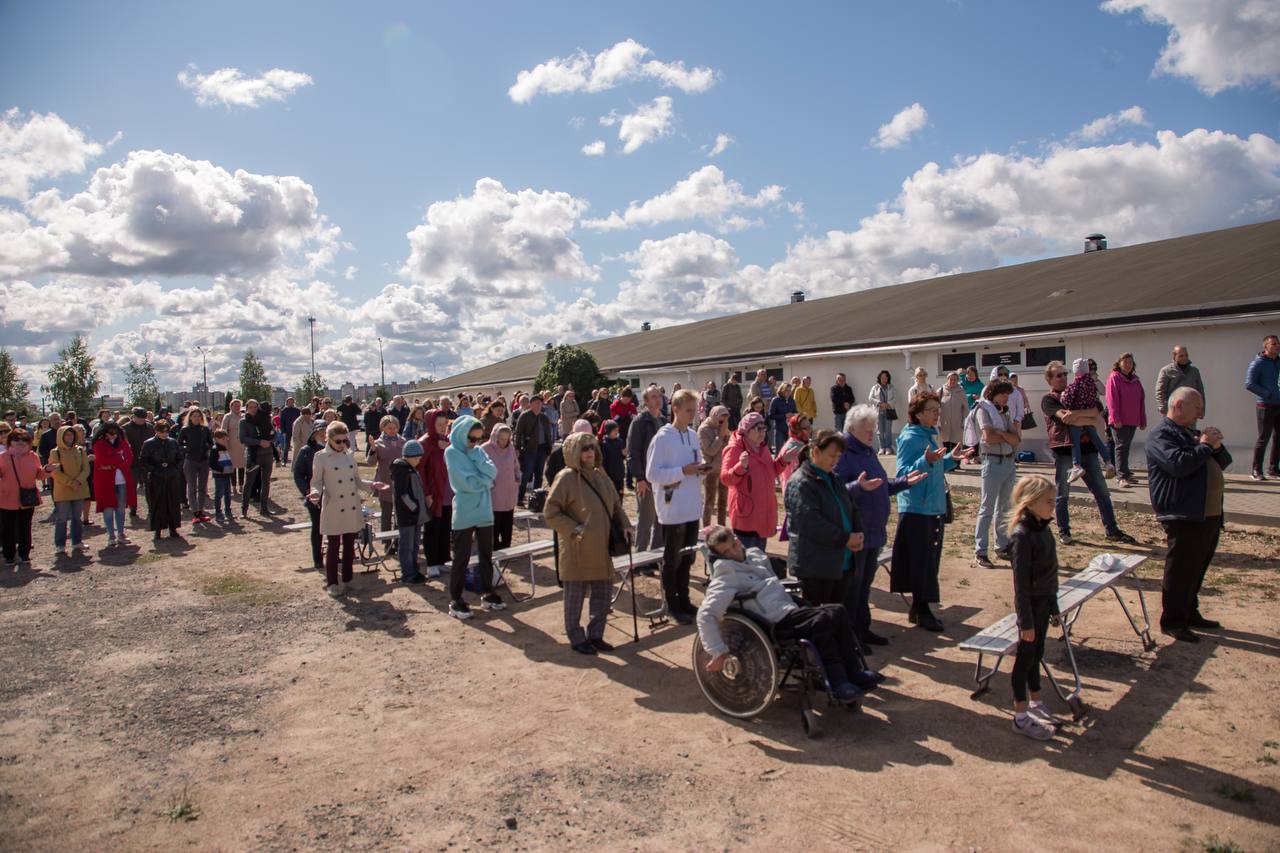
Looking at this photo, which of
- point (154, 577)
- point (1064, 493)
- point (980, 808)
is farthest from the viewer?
point (154, 577)

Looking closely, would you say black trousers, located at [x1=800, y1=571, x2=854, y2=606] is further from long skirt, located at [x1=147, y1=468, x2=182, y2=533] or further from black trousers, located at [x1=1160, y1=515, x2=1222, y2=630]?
long skirt, located at [x1=147, y1=468, x2=182, y2=533]

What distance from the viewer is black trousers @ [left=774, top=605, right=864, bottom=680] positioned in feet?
15.5

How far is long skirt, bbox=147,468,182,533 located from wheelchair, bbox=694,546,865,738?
416 inches

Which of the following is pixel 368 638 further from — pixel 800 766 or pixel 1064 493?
pixel 1064 493

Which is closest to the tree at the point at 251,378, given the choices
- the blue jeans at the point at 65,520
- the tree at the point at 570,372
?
the tree at the point at 570,372

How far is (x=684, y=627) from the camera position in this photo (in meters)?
7.00

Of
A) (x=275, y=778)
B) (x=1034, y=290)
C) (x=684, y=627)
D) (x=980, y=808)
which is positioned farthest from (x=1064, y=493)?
(x=1034, y=290)

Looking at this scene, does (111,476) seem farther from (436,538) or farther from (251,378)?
(251,378)

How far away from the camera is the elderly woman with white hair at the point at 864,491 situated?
19.4 feet

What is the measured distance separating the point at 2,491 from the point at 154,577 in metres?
2.67

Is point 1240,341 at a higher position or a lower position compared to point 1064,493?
higher

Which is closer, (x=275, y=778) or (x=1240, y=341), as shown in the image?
(x=275, y=778)

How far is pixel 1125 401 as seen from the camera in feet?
37.4

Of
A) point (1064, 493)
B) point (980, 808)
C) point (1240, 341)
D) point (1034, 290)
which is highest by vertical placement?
point (1034, 290)
